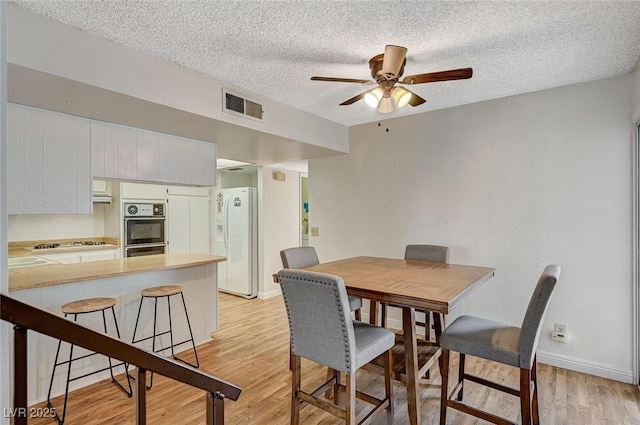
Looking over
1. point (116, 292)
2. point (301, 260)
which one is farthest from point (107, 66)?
point (301, 260)

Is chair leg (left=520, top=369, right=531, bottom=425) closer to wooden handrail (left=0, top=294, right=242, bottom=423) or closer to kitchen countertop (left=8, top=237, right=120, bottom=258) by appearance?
wooden handrail (left=0, top=294, right=242, bottom=423)

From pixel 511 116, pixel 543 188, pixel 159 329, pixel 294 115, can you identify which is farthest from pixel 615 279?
pixel 159 329

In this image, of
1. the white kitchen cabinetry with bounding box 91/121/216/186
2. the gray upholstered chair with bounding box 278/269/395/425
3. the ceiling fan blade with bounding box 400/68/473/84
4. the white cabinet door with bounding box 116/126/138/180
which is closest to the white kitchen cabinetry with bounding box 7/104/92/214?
the white kitchen cabinetry with bounding box 91/121/216/186

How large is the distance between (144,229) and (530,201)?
197 inches

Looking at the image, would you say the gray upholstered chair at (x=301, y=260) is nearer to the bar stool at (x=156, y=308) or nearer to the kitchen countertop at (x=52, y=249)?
the bar stool at (x=156, y=308)

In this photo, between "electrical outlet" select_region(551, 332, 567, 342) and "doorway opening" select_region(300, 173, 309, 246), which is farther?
"doorway opening" select_region(300, 173, 309, 246)

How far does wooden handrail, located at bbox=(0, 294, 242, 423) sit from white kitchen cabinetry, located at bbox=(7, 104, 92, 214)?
7.50 feet

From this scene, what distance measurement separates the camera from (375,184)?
4.01 metres

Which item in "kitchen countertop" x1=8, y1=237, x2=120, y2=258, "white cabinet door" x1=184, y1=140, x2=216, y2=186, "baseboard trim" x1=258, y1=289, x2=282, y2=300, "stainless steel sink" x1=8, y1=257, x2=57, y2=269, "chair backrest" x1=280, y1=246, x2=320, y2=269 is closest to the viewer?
"chair backrest" x1=280, y1=246, x2=320, y2=269

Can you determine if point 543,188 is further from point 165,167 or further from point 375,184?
point 165,167

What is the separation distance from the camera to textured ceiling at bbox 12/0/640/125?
1.75m

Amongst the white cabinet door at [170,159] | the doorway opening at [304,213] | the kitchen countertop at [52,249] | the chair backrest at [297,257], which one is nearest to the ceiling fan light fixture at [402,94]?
the chair backrest at [297,257]

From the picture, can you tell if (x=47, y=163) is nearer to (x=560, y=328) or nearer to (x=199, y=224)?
(x=199, y=224)

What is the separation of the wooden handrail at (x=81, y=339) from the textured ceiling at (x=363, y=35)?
5.55 feet
